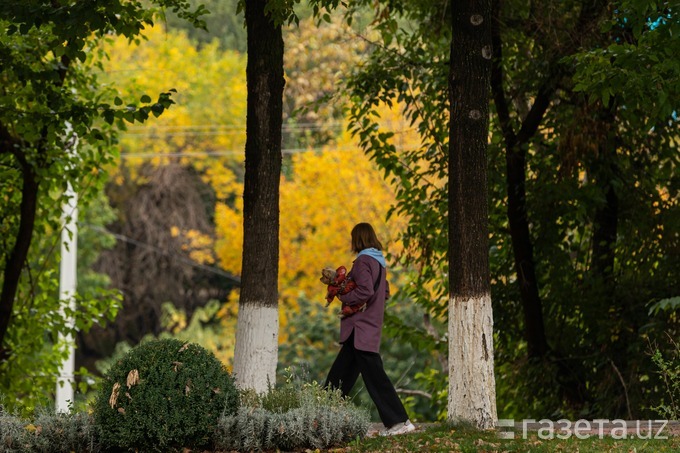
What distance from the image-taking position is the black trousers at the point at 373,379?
358 inches

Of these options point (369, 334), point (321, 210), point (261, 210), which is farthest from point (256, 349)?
point (321, 210)

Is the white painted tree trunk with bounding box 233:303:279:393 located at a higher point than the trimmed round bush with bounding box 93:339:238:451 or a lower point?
higher

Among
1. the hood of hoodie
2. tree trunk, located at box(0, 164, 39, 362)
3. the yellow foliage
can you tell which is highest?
the yellow foliage

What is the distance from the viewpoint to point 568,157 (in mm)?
12242

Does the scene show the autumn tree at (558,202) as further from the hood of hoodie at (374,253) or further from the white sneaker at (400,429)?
the white sneaker at (400,429)

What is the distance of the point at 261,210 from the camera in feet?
31.4

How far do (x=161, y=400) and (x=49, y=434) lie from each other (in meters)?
1.03

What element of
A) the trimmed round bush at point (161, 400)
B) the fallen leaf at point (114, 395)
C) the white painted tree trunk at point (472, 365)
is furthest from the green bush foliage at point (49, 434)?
the white painted tree trunk at point (472, 365)

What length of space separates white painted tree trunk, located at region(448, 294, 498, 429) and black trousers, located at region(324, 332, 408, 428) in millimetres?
497

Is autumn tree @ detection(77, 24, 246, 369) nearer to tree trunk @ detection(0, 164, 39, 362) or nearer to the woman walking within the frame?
tree trunk @ detection(0, 164, 39, 362)

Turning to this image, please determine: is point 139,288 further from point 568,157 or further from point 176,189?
point 568,157

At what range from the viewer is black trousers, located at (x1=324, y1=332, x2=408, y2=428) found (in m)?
9.09

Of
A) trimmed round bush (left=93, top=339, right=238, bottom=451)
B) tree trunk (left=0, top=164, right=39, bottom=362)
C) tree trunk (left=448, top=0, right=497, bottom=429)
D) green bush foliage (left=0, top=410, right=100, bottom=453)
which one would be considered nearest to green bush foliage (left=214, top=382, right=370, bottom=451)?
trimmed round bush (left=93, top=339, right=238, bottom=451)

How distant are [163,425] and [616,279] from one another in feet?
23.2
